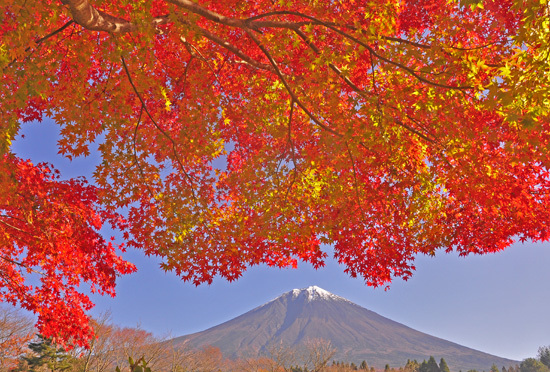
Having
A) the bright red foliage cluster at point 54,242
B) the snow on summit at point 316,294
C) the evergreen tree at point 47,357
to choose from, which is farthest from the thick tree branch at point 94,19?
the snow on summit at point 316,294

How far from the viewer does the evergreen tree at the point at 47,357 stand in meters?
25.0

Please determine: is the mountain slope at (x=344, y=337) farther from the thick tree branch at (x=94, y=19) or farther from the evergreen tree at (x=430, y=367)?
the thick tree branch at (x=94, y=19)

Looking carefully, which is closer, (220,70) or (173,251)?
(173,251)

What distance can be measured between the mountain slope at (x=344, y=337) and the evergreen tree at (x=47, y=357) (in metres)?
106

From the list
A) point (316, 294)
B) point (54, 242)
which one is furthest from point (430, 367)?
point (316, 294)

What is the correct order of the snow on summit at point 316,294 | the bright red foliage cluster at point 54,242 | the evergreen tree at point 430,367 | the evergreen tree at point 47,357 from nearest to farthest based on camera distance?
the bright red foliage cluster at point 54,242
the evergreen tree at point 47,357
the evergreen tree at point 430,367
the snow on summit at point 316,294

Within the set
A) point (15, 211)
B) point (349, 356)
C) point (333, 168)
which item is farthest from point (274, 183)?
point (349, 356)

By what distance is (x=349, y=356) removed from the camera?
443 ft

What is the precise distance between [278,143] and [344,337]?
5923 inches

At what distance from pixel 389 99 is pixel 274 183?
352cm

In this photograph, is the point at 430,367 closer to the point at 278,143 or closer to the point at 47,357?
the point at 47,357

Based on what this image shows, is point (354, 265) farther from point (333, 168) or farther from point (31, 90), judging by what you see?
point (31, 90)

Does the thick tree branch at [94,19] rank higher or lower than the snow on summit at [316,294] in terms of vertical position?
lower

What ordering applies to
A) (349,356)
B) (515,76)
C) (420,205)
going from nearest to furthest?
1. (515,76)
2. (420,205)
3. (349,356)
